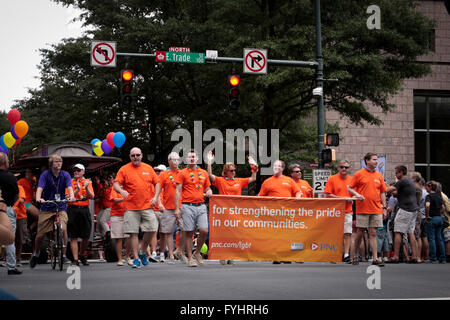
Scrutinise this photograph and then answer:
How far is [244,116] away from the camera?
29578 mm

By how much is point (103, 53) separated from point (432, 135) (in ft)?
90.6

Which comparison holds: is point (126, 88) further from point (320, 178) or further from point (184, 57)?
point (320, 178)

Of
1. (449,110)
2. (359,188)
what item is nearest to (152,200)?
(359,188)

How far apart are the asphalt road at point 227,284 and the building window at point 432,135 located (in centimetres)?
3054

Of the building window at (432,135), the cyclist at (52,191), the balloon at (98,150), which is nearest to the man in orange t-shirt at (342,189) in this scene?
the cyclist at (52,191)

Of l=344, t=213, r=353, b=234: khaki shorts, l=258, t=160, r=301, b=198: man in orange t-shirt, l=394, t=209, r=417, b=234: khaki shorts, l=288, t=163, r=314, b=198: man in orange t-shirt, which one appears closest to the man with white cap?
l=258, t=160, r=301, b=198: man in orange t-shirt

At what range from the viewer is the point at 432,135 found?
42.8 metres

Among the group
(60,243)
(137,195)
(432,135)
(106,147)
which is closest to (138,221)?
(137,195)

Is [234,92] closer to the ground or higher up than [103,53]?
closer to the ground

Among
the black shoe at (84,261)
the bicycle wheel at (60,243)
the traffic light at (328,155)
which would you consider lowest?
the black shoe at (84,261)

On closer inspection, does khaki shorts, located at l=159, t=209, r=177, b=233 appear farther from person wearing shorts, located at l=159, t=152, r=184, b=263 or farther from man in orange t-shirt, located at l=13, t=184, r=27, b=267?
man in orange t-shirt, located at l=13, t=184, r=27, b=267

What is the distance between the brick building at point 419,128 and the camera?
40.8m

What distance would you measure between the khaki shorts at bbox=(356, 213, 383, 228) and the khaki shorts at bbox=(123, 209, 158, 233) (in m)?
3.93

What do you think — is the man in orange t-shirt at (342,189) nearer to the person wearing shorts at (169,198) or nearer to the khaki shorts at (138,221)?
the person wearing shorts at (169,198)
